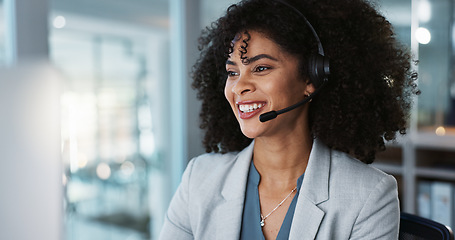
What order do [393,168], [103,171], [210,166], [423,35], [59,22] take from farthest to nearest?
[393,168], [423,35], [103,171], [59,22], [210,166]

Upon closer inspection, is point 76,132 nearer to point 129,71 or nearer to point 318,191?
Result: point 129,71

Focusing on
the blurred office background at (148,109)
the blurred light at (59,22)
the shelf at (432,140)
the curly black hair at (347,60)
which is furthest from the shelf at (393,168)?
the blurred light at (59,22)

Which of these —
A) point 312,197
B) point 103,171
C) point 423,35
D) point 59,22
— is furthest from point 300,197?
point 423,35

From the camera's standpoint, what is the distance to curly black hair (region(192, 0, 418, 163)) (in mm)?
1273

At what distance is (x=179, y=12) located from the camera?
104 inches

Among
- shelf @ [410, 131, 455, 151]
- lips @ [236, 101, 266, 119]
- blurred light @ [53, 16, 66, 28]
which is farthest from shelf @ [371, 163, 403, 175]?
blurred light @ [53, 16, 66, 28]

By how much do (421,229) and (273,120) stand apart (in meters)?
0.50

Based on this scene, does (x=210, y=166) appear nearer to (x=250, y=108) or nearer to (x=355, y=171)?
(x=250, y=108)

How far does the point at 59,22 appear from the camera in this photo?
1.95m

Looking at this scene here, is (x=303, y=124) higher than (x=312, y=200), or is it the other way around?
(x=303, y=124)

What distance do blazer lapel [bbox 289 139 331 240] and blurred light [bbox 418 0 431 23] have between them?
165 centimetres

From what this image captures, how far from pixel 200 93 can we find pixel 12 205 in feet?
3.86

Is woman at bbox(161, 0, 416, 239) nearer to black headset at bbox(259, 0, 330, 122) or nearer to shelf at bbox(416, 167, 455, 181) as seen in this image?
black headset at bbox(259, 0, 330, 122)

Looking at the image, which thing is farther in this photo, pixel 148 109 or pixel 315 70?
pixel 148 109
